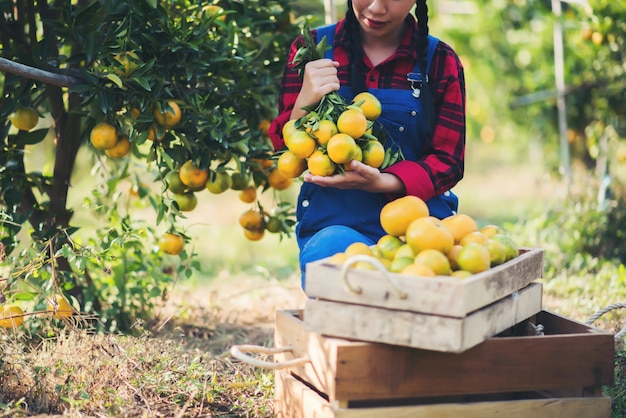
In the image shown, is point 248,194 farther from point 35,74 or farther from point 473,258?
point 473,258

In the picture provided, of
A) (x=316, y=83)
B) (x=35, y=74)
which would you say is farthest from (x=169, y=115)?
(x=316, y=83)

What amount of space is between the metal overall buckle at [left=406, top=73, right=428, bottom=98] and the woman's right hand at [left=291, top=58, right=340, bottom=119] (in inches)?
11.0

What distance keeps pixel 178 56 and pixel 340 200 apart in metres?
0.87

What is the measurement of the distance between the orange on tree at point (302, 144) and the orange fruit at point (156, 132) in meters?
0.68

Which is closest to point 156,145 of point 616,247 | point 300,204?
point 300,204

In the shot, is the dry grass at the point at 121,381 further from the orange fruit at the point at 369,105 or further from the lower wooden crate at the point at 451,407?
the orange fruit at the point at 369,105

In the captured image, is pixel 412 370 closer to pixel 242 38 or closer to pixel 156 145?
pixel 156 145

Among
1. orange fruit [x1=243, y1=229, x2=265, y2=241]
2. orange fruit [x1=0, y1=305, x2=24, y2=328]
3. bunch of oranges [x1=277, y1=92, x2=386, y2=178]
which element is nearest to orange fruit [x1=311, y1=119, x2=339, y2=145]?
bunch of oranges [x1=277, y1=92, x2=386, y2=178]

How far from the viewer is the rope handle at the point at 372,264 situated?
1829 millimetres

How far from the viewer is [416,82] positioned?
101 inches

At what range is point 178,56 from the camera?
112 inches

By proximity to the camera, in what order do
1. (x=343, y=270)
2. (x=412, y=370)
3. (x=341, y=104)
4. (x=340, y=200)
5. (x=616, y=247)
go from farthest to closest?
(x=616, y=247) → (x=340, y=200) → (x=341, y=104) → (x=412, y=370) → (x=343, y=270)

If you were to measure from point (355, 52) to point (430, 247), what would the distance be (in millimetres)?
890

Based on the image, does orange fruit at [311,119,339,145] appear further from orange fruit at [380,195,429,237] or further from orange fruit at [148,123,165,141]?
orange fruit at [148,123,165,141]
